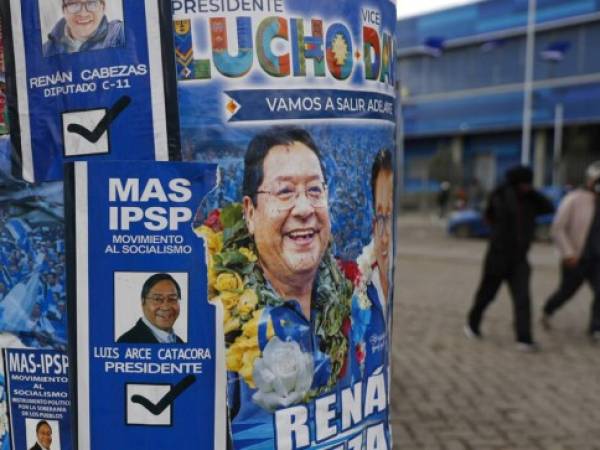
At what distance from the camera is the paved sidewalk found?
4004 millimetres

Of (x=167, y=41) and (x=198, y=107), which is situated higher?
(x=167, y=41)

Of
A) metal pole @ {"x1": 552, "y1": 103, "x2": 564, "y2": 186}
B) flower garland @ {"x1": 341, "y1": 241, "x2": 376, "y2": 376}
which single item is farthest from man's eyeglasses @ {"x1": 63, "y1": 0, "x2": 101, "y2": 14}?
metal pole @ {"x1": 552, "y1": 103, "x2": 564, "y2": 186}

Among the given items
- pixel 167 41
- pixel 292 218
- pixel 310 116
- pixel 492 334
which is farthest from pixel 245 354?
pixel 492 334

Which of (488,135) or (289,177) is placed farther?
(488,135)

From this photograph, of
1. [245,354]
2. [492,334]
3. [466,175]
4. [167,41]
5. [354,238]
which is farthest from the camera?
[466,175]

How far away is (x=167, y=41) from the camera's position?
1640 mm

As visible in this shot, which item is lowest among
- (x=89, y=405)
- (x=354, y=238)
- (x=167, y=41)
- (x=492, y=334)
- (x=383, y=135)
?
(x=492, y=334)

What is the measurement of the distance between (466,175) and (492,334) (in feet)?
113

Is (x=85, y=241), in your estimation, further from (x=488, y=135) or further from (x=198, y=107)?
(x=488, y=135)

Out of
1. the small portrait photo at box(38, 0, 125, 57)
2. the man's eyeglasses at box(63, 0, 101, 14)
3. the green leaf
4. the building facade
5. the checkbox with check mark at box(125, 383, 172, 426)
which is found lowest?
the checkbox with check mark at box(125, 383, 172, 426)

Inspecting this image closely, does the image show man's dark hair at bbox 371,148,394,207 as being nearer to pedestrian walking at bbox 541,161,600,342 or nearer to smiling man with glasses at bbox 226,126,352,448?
smiling man with glasses at bbox 226,126,352,448

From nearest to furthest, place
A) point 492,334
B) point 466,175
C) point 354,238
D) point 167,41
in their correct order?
point 167,41, point 354,238, point 492,334, point 466,175

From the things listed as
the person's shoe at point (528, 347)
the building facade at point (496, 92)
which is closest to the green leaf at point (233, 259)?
the person's shoe at point (528, 347)

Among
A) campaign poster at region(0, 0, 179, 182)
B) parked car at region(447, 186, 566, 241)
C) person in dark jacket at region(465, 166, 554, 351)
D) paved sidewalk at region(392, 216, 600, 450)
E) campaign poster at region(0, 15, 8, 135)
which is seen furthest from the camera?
parked car at region(447, 186, 566, 241)
